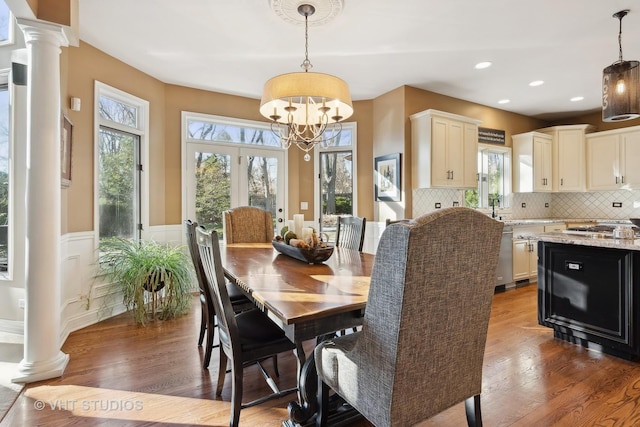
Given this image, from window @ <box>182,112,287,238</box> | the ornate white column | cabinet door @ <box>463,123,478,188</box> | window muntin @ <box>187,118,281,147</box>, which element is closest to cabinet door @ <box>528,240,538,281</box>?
cabinet door @ <box>463,123,478,188</box>

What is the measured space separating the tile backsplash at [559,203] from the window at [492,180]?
251 millimetres

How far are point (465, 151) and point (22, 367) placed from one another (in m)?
4.98

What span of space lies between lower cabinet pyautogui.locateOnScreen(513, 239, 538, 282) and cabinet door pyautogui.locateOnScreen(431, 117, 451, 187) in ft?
4.59

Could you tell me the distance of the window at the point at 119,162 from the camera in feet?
11.6

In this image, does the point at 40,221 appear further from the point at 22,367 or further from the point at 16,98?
the point at 16,98

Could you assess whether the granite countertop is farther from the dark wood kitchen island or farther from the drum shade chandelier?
the drum shade chandelier

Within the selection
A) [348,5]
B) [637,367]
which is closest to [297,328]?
[348,5]

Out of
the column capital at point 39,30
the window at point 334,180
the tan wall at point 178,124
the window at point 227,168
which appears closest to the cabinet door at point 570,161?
the tan wall at point 178,124

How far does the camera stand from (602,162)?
5.33 meters

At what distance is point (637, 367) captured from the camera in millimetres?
2395

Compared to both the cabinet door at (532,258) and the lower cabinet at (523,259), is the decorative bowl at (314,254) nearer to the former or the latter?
Answer: the lower cabinet at (523,259)

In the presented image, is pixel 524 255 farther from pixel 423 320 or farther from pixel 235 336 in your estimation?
pixel 235 336

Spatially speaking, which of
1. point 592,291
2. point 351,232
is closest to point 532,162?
point 592,291

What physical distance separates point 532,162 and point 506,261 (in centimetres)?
195
